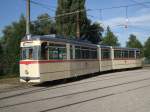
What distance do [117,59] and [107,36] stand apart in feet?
141

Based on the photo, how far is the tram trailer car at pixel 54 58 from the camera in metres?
17.2

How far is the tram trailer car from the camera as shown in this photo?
56.4 feet

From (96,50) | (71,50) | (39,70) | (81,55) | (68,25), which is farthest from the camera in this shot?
(68,25)

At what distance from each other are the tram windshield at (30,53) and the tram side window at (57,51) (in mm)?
963

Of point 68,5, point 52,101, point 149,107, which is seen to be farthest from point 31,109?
point 68,5

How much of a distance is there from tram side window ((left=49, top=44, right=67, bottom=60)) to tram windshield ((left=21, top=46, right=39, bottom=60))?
96 centimetres

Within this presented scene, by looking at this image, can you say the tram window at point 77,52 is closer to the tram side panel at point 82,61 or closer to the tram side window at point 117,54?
the tram side panel at point 82,61

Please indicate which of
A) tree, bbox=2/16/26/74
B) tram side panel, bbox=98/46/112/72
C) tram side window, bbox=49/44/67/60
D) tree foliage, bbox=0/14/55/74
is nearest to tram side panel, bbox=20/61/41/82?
tram side window, bbox=49/44/67/60

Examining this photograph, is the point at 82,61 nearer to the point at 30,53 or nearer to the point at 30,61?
the point at 30,53

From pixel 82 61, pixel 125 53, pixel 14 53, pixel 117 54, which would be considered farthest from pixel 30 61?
pixel 125 53

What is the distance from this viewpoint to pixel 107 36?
74.6m

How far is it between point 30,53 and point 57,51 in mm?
1779

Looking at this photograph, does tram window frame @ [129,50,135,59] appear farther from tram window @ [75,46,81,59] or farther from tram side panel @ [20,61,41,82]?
tram side panel @ [20,61,41,82]

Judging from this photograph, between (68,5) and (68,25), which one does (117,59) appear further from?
(68,5)
